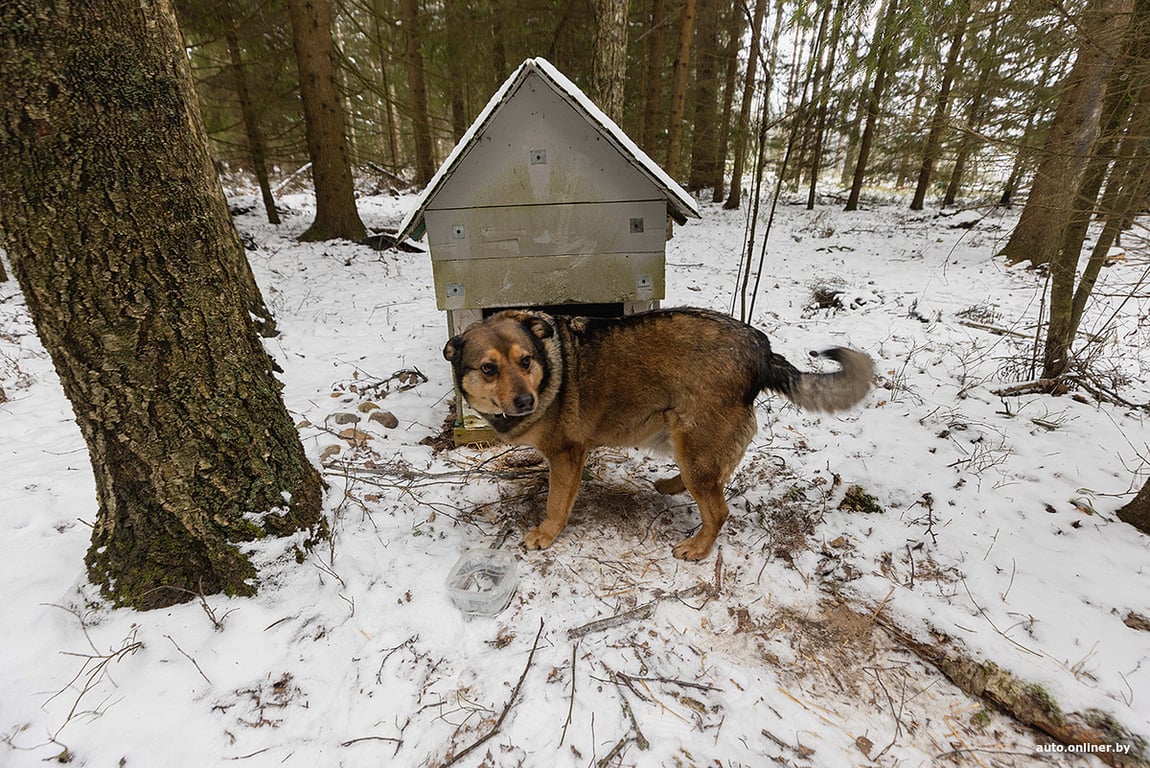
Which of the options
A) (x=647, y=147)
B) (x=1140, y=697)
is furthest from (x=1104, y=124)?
(x=647, y=147)

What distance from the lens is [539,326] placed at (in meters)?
2.59

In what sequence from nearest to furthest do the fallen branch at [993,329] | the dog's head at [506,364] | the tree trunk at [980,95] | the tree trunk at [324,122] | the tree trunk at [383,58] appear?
the dog's head at [506,364] < the tree trunk at [980,95] < the fallen branch at [993,329] < the tree trunk at [324,122] < the tree trunk at [383,58]

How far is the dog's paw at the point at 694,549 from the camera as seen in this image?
2.57 m

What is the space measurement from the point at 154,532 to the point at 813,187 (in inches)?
Answer: 734

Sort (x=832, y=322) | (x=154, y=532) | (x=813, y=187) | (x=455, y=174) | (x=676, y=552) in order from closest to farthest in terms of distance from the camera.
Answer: (x=154, y=532) < (x=676, y=552) < (x=455, y=174) < (x=832, y=322) < (x=813, y=187)

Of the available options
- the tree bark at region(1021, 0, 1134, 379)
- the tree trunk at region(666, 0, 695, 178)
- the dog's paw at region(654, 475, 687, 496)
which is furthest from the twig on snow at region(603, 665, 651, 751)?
the tree trunk at region(666, 0, 695, 178)

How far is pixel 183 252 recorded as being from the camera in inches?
71.1

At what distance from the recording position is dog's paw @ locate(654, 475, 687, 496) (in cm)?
308

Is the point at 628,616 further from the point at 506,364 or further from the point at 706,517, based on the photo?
the point at 506,364

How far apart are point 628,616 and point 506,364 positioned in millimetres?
1369

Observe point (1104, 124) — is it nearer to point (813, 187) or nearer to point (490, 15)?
point (490, 15)

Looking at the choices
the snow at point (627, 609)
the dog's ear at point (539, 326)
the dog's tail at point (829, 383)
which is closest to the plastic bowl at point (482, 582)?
the snow at point (627, 609)

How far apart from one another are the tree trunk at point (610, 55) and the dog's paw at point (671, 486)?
16.4 feet

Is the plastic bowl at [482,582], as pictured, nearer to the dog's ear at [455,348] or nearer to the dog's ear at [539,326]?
the dog's ear at [455,348]
